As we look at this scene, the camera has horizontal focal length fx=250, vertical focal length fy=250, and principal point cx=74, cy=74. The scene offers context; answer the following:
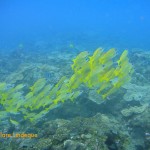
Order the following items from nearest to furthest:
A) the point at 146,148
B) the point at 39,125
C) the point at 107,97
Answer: the point at 146,148 < the point at 39,125 < the point at 107,97

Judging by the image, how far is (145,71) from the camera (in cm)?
1255

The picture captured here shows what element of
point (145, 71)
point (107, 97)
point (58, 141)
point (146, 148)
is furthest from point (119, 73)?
point (145, 71)

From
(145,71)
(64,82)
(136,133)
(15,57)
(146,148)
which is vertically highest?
(15,57)

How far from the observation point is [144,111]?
6.85 m

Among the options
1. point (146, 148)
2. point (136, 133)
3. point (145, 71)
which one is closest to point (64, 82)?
point (136, 133)

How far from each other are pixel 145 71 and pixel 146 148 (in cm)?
731

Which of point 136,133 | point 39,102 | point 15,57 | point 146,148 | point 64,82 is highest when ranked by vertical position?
point 15,57

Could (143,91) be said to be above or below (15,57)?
below

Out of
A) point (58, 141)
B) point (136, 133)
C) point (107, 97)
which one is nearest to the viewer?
point (58, 141)

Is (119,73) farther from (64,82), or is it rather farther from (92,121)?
(92,121)

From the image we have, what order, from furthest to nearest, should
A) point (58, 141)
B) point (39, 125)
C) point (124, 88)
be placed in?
point (124, 88) → point (39, 125) → point (58, 141)

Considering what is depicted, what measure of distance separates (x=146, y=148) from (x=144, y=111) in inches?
52.6

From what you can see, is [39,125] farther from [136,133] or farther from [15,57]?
[15,57]

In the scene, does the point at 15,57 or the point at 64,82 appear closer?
the point at 64,82
